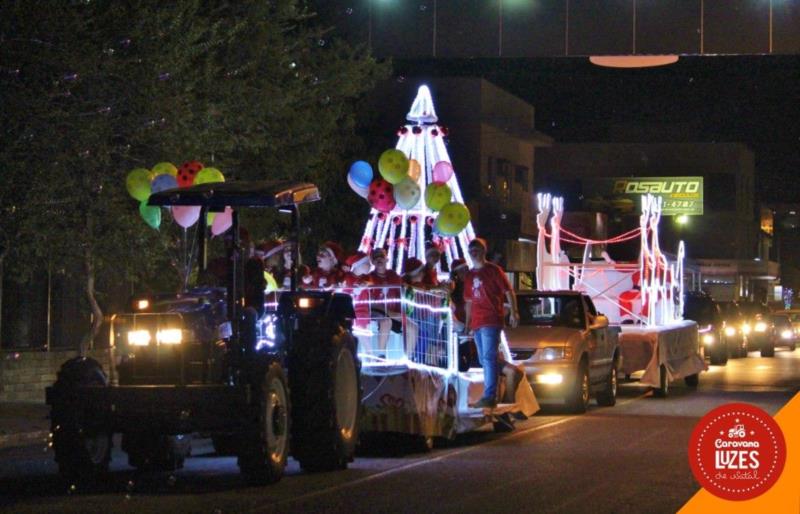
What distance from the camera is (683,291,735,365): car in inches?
1394

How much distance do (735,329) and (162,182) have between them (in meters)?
27.4

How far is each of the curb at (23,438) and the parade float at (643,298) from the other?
10.2m

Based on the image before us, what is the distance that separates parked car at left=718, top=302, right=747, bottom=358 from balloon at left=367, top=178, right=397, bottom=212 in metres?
21.6

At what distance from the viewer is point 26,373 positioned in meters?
22.4

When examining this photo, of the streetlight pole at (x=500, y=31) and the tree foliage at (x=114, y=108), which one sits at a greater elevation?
the streetlight pole at (x=500, y=31)

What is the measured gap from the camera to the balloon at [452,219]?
1948 cm

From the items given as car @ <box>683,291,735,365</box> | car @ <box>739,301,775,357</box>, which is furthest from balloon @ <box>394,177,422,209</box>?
car @ <box>739,301,775,357</box>

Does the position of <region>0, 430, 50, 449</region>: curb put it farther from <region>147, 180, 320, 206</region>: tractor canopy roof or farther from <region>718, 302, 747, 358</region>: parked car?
<region>718, 302, 747, 358</region>: parked car

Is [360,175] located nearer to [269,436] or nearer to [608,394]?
[608,394]

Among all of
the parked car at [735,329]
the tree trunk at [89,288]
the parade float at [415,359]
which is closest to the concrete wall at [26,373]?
the tree trunk at [89,288]

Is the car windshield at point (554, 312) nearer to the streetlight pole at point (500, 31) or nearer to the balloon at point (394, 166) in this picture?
the balloon at point (394, 166)

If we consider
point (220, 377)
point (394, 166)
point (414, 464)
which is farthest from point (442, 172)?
point (220, 377)

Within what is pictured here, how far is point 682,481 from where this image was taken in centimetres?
1230

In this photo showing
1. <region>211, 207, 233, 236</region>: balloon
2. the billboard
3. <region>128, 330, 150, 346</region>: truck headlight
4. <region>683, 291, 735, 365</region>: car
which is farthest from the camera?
the billboard
